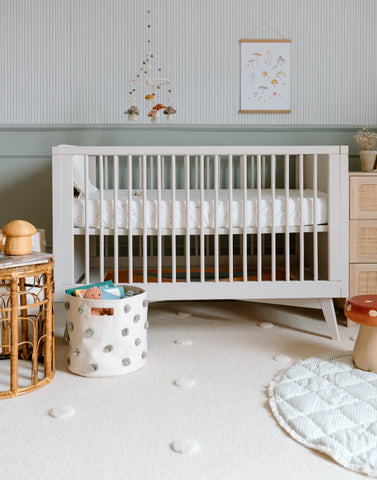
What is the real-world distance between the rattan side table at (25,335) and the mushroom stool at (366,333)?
41.2 inches

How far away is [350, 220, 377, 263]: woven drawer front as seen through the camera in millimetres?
2236

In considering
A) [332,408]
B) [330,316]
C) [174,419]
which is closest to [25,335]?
[174,419]

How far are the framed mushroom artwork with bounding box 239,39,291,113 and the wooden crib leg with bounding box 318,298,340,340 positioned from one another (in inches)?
51.3

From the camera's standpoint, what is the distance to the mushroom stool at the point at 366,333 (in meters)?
1.66

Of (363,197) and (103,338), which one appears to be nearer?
(103,338)

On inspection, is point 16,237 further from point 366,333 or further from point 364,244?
point 364,244

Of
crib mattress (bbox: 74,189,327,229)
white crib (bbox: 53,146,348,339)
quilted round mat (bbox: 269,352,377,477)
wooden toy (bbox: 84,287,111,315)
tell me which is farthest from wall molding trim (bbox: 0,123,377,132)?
quilted round mat (bbox: 269,352,377,477)

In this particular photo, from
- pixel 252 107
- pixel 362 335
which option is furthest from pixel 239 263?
pixel 362 335

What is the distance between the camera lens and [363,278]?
2.26m

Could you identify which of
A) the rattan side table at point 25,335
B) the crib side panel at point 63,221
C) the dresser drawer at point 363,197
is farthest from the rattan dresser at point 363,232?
the rattan side table at point 25,335

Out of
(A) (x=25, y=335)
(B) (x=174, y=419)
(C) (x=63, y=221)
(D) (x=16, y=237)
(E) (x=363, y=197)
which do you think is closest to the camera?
(B) (x=174, y=419)

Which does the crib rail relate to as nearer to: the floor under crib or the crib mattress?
the crib mattress

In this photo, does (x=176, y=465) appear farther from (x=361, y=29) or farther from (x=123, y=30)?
(x=361, y=29)

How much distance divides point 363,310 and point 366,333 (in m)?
0.09
